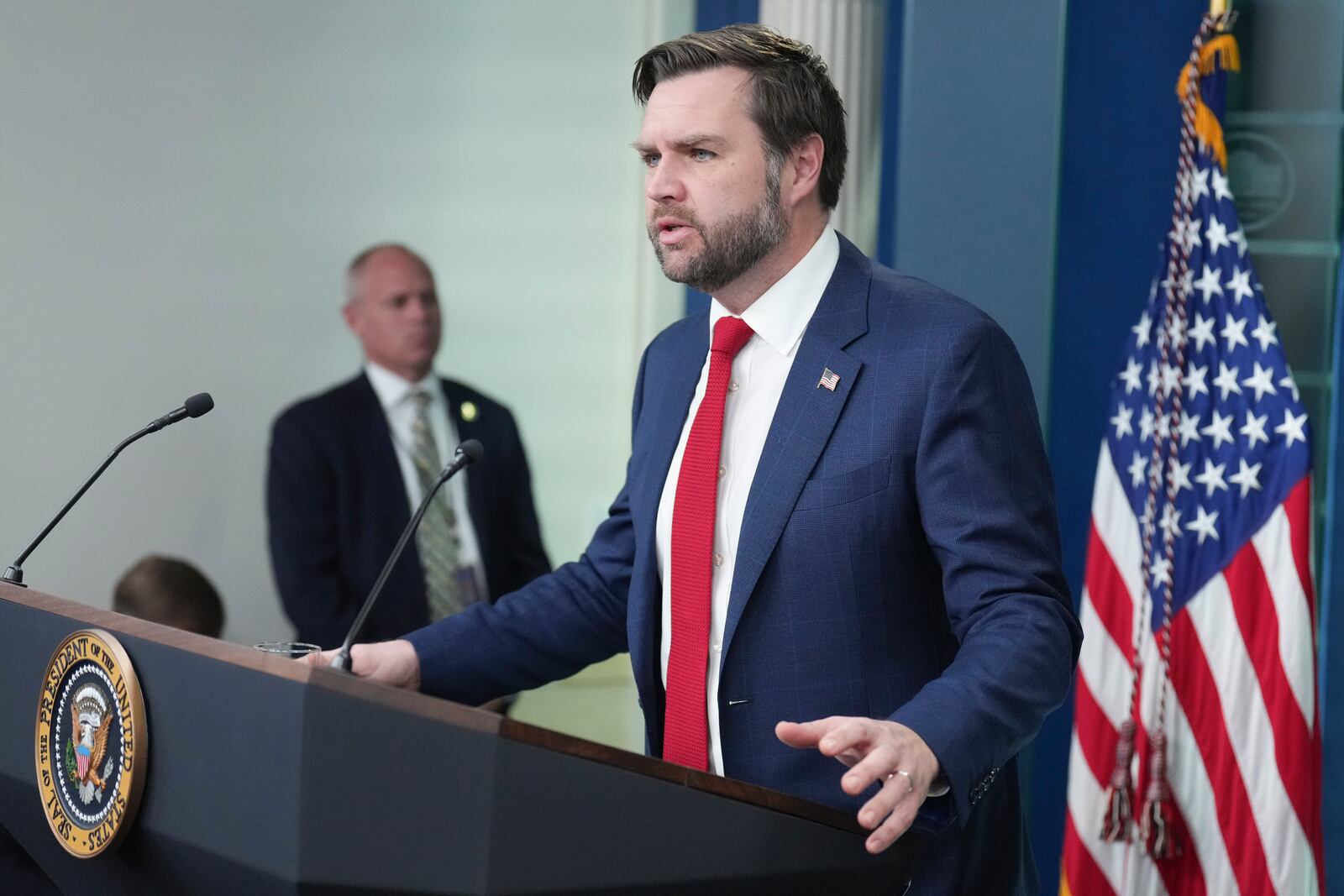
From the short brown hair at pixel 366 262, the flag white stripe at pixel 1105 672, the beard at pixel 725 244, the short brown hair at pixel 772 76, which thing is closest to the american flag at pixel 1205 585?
the flag white stripe at pixel 1105 672

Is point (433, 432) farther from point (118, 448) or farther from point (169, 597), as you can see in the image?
point (118, 448)

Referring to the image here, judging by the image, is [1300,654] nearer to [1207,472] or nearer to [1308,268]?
[1207,472]

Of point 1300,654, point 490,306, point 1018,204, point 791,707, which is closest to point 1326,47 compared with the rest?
point 1018,204

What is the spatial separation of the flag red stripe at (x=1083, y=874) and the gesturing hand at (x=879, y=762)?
170 cm

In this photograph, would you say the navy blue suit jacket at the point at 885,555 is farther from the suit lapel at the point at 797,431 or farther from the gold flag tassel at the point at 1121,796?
the gold flag tassel at the point at 1121,796

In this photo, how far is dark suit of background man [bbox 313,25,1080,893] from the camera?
1479 mm

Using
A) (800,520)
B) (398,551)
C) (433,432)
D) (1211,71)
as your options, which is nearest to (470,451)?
(398,551)

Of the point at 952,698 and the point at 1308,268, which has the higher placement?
the point at 1308,268

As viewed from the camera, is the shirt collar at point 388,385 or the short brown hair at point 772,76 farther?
the shirt collar at point 388,385

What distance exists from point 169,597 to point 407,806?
3110 millimetres

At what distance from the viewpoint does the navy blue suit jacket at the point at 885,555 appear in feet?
4.88

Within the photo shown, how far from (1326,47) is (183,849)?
2610mm

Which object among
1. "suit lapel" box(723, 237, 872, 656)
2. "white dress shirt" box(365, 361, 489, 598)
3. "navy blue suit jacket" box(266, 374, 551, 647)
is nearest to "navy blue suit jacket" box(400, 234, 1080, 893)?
"suit lapel" box(723, 237, 872, 656)

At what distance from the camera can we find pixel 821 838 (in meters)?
1.21
